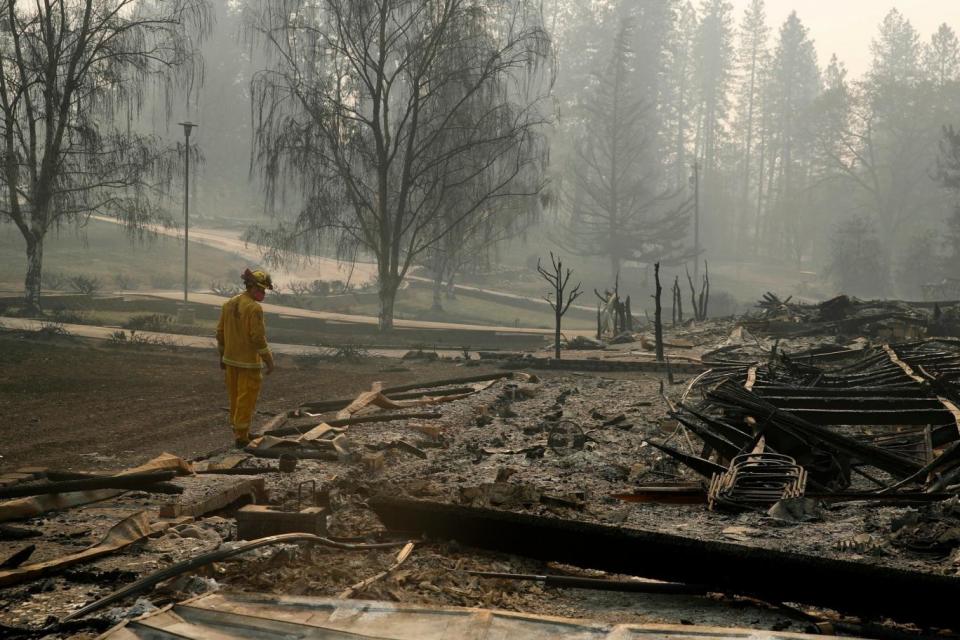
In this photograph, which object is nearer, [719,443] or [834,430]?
[719,443]

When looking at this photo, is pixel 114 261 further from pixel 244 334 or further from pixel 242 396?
pixel 242 396

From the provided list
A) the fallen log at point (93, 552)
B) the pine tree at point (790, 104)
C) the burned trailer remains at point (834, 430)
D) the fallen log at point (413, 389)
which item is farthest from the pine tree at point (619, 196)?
the fallen log at point (93, 552)

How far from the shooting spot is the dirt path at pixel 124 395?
33.9ft

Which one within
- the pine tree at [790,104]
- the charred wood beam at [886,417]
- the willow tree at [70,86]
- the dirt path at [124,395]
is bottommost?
the dirt path at [124,395]

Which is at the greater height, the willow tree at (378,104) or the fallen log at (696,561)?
the willow tree at (378,104)

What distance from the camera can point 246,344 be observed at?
1018 centimetres

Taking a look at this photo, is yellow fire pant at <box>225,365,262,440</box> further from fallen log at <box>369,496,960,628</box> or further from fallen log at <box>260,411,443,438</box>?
fallen log at <box>369,496,960,628</box>

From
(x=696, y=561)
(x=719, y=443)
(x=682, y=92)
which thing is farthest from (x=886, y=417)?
(x=682, y=92)

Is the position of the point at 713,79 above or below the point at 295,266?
above

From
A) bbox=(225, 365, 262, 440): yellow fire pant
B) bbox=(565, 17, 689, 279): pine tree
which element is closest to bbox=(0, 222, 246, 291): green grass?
bbox=(565, 17, 689, 279): pine tree

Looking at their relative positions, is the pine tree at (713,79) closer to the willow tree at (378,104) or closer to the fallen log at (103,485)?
the willow tree at (378,104)

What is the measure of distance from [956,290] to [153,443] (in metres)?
50.2

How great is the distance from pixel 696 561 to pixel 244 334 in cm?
626

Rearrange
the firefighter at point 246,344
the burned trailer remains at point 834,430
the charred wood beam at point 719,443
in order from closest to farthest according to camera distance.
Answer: the burned trailer remains at point 834,430 → the charred wood beam at point 719,443 → the firefighter at point 246,344
